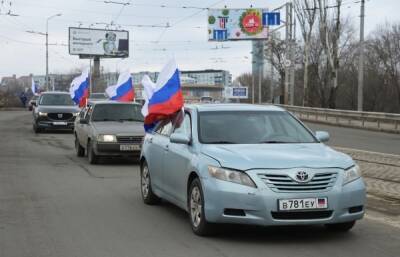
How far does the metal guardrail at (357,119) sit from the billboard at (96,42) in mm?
39654

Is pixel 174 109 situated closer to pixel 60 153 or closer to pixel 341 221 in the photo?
pixel 341 221

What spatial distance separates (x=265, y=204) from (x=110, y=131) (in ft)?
30.3

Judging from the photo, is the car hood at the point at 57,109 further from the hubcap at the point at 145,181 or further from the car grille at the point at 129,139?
the hubcap at the point at 145,181

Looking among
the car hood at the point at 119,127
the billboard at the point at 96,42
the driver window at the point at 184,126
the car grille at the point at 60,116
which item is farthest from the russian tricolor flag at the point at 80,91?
the billboard at the point at 96,42

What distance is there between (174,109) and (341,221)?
3523mm

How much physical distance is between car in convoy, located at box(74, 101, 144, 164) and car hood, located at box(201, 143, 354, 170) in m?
7.93

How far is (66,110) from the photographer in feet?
91.2

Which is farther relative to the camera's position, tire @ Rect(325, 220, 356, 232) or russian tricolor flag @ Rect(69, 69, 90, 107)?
russian tricolor flag @ Rect(69, 69, 90, 107)

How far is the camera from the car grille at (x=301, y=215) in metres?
6.77

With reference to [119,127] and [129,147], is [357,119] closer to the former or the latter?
[119,127]

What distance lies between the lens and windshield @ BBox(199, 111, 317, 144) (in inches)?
312

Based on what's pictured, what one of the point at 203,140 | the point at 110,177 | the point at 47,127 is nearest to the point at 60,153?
the point at 110,177

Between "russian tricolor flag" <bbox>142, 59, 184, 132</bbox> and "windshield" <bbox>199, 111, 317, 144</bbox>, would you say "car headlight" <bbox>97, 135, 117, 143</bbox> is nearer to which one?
"russian tricolor flag" <bbox>142, 59, 184, 132</bbox>

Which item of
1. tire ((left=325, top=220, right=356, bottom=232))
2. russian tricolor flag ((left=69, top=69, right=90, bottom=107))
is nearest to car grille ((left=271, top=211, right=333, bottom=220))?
tire ((left=325, top=220, right=356, bottom=232))
